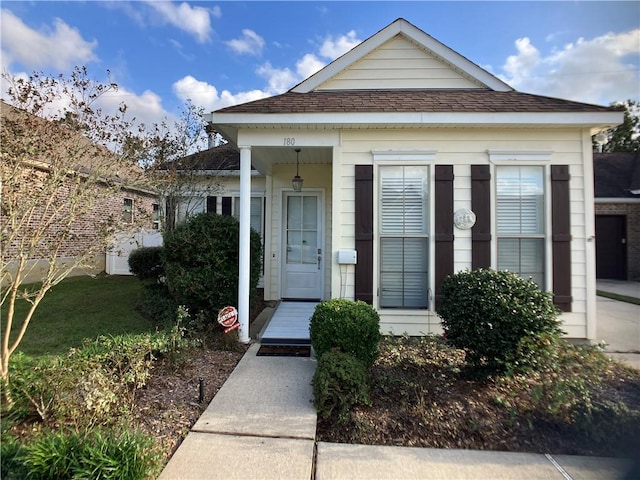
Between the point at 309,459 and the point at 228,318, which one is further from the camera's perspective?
the point at 228,318

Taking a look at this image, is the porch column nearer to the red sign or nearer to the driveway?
the red sign

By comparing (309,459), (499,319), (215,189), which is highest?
(215,189)

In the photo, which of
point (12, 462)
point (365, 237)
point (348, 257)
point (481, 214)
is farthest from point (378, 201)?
point (12, 462)

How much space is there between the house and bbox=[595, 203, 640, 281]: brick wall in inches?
404

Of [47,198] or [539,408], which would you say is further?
[47,198]

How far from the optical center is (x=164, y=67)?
7535 millimetres

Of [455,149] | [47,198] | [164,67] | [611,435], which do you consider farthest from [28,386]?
[164,67]

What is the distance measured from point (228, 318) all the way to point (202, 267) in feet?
3.30

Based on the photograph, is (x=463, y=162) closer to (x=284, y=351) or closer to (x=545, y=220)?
(x=545, y=220)

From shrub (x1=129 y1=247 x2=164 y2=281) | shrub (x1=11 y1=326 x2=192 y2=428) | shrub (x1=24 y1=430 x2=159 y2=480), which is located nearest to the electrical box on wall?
shrub (x1=11 y1=326 x2=192 y2=428)

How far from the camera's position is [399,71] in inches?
231

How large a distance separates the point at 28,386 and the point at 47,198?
71.1 inches

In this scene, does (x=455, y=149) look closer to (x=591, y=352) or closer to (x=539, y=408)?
(x=591, y=352)

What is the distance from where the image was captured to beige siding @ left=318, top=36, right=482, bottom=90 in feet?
19.1
